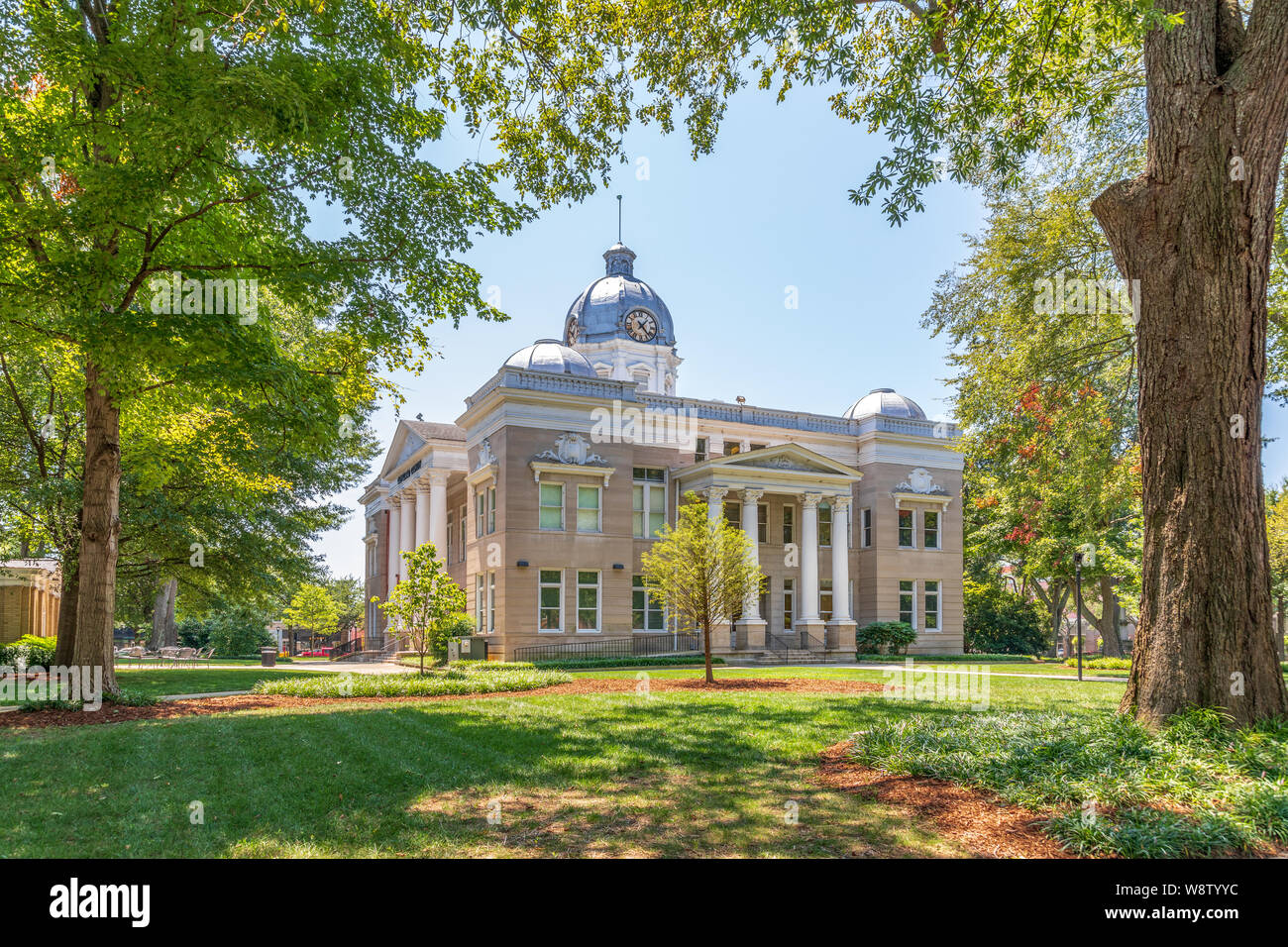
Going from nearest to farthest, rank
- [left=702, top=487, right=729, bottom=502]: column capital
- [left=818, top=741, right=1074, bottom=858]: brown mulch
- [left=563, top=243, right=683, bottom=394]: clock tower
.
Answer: [left=818, top=741, right=1074, bottom=858]: brown mulch
[left=702, top=487, right=729, bottom=502]: column capital
[left=563, top=243, right=683, bottom=394]: clock tower

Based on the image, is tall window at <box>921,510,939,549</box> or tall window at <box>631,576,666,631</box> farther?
tall window at <box>921,510,939,549</box>

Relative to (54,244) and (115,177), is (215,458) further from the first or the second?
(115,177)

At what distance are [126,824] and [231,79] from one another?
26.3 ft

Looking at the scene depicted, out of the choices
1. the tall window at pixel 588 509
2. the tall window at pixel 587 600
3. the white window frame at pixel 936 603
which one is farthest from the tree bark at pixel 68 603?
the white window frame at pixel 936 603

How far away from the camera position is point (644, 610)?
3148cm

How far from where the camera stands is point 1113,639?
38.6m

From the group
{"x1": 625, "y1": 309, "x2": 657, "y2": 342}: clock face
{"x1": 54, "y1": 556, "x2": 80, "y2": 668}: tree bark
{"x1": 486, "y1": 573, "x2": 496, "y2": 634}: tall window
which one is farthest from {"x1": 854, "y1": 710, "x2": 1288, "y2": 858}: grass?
{"x1": 625, "y1": 309, "x2": 657, "y2": 342}: clock face

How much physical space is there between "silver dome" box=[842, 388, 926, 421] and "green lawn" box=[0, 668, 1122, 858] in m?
28.0

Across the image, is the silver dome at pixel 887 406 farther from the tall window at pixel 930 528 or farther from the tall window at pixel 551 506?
the tall window at pixel 551 506

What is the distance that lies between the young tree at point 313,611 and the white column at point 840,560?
1528 inches

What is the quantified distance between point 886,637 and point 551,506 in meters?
15.5

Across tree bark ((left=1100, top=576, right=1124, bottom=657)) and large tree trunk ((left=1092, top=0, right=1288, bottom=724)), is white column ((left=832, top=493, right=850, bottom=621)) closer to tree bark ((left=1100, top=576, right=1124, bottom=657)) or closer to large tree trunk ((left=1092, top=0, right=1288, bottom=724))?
tree bark ((left=1100, top=576, right=1124, bottom=657))

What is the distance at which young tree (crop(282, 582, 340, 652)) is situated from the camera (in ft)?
187

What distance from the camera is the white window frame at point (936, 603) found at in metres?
36.2
